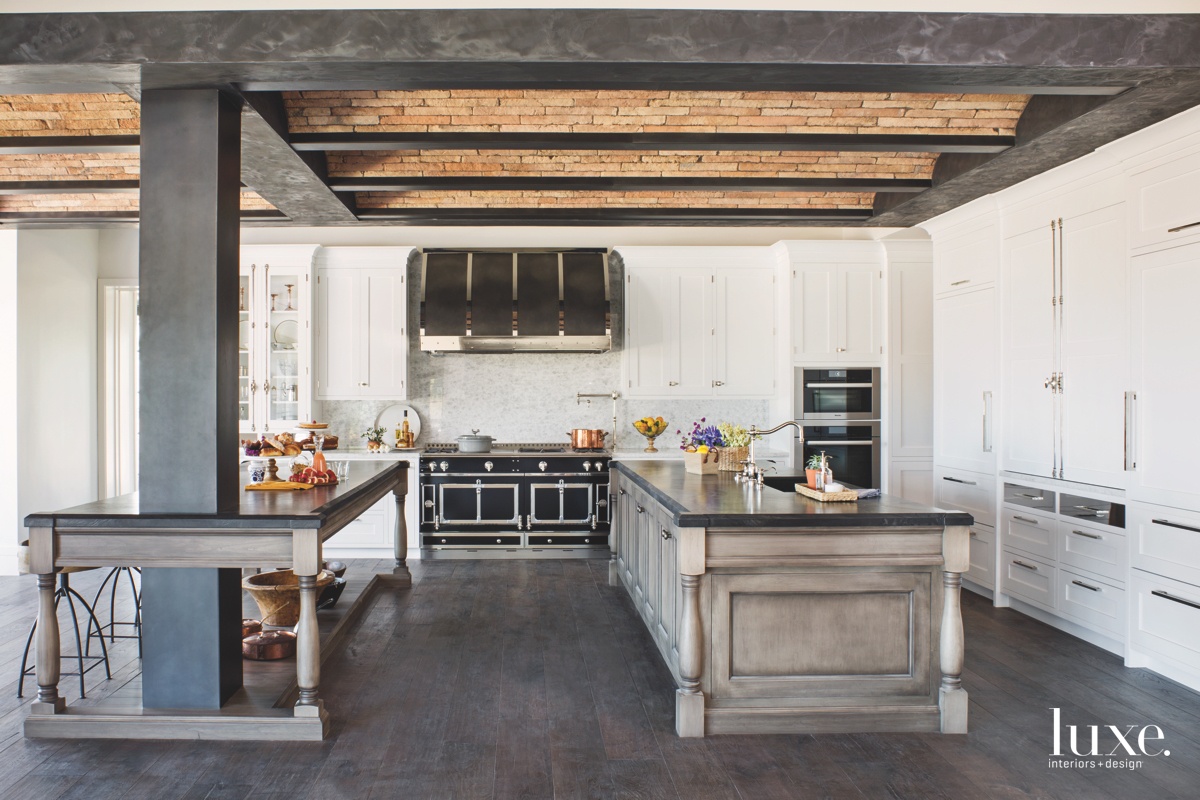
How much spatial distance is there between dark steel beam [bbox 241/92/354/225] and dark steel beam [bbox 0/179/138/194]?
89 centimetres

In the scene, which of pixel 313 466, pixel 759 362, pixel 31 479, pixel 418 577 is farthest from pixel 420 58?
pixel 31 479

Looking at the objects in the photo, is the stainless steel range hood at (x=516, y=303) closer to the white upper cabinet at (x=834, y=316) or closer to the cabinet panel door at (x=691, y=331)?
the cabinet panel door at (x=691, y=331)

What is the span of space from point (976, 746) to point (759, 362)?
4.21 meters

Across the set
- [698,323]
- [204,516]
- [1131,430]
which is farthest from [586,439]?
[1131,430]

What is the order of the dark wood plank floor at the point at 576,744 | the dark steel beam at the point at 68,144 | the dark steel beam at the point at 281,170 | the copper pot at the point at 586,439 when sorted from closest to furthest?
the dark wood plank floor at the point at 576,744, the dark steel beam at the point at 281,170, the dark steel beam at the point at 68,144, the copper pot at the point at 586,439

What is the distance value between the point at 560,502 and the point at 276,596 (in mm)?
2774

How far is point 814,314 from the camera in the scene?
21.4 feet

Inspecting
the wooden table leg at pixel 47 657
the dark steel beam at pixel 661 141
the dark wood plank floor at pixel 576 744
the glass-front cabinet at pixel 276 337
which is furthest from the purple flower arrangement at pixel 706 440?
the glass-front cabinet at pixel 276 337

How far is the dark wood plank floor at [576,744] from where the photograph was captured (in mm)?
2648

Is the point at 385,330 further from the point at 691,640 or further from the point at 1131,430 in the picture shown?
the point at 1131,430

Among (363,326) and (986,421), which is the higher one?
(363,326)

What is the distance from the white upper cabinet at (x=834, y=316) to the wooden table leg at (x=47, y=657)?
5451 millimetres

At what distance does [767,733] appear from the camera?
3.09 meters

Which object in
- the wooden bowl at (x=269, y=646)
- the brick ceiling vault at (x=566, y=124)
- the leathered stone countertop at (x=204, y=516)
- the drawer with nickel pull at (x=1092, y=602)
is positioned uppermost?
the brick ceiling vault at (x=566, y=124)
